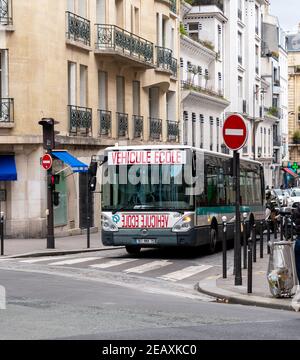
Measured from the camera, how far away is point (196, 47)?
167ft

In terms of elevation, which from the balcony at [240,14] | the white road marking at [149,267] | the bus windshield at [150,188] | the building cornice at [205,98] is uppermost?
the balcony at [240,14]

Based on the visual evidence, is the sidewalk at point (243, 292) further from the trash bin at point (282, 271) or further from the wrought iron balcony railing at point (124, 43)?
the wrought iron balcony railing at point (124, 43)

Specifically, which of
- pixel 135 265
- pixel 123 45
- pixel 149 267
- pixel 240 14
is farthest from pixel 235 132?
pixel 240 14

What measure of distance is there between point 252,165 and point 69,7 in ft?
28.9

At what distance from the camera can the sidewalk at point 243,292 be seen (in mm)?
13954

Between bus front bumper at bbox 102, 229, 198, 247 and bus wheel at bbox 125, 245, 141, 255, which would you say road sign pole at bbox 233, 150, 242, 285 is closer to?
bus front bumper at bbox 102, 229, 198, 247

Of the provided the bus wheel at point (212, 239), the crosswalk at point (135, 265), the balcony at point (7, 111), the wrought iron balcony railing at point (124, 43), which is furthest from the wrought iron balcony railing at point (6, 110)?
the bus wheel at point (212, 239)

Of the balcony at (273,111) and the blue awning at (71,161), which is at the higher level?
the balcony at (273,111)

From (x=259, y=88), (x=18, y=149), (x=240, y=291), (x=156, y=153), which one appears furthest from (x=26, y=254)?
(x=259, y=88)

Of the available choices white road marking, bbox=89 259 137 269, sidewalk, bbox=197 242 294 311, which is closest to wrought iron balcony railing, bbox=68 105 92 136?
white road marking, bbox=89 259 137 269

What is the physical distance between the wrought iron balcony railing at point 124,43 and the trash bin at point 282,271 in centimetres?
2203

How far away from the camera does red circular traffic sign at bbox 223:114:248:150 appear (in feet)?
53.9
